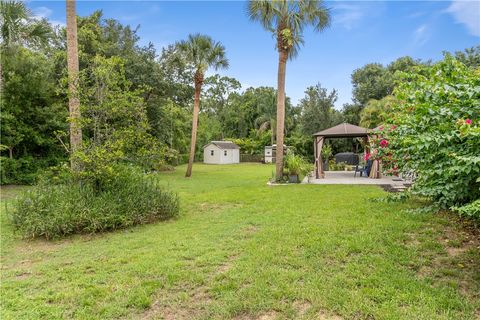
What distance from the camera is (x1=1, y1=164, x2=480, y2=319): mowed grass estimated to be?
2.75 metres

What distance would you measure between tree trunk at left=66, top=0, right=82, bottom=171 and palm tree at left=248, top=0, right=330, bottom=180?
6.99 meters

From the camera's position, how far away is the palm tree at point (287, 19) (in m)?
11.7

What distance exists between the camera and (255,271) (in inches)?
139

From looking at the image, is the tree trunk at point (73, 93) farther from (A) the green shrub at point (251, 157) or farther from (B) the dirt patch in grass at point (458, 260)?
(A) the green shrub at point (251, 157)

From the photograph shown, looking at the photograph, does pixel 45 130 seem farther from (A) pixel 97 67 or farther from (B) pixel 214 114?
(B) pixel 214 114

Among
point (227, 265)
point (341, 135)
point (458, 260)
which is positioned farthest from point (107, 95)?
point (341, 135)

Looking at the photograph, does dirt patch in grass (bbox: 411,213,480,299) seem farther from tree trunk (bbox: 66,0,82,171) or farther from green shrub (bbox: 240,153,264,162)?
green shrub (bbox: 240,153,264,162)

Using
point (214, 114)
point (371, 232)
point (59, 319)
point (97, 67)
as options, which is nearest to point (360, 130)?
point (371, 232)

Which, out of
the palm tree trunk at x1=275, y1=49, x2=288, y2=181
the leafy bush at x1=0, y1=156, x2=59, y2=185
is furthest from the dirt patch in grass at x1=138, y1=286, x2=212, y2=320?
the leafy bush at x1=0, y1=156, x2=59, y2=185

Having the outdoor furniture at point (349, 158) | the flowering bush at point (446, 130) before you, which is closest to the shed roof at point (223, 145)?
the outdoor furniture at point (349, 158)

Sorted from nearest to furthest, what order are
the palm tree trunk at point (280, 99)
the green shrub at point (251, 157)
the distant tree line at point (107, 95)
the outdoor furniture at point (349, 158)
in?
1. the distant tree line at point (107, 95)
2. the palm tree trunk at point (280, 99)
3. the outdoor furniture at point (349, 158)
4. the green shrub at point (251, 157)

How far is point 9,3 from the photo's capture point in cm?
901

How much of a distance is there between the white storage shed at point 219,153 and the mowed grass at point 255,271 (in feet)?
86.4

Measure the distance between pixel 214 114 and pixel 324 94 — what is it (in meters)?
19.0
